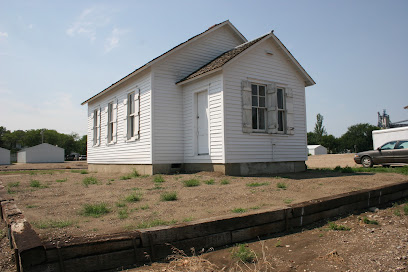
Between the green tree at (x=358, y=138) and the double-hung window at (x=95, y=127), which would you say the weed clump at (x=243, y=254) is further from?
the green tree at (x=358, y=138)

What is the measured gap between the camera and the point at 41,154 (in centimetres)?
5434

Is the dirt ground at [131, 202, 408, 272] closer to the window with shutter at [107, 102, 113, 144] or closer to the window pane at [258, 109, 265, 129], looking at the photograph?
the window pane at [258, 109, 265, 129]

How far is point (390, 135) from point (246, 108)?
19492mm

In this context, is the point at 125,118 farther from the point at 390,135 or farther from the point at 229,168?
the point at 390,135

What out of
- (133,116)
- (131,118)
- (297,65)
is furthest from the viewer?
(131,118)

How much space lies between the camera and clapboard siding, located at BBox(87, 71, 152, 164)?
12797 mm

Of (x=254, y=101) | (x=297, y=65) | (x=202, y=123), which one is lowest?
(x=202, y=123)

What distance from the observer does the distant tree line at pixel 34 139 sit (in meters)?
94.6

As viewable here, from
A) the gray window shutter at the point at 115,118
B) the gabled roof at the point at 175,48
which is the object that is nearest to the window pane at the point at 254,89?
the gabled roof at the point at 175,48

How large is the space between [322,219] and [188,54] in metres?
9.68

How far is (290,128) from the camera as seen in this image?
12.6 metres

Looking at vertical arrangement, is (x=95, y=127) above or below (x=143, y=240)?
above

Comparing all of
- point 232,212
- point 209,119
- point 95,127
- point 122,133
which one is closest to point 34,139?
point 95,127

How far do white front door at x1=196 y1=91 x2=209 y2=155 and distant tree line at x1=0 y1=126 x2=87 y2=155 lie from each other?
301 ft
